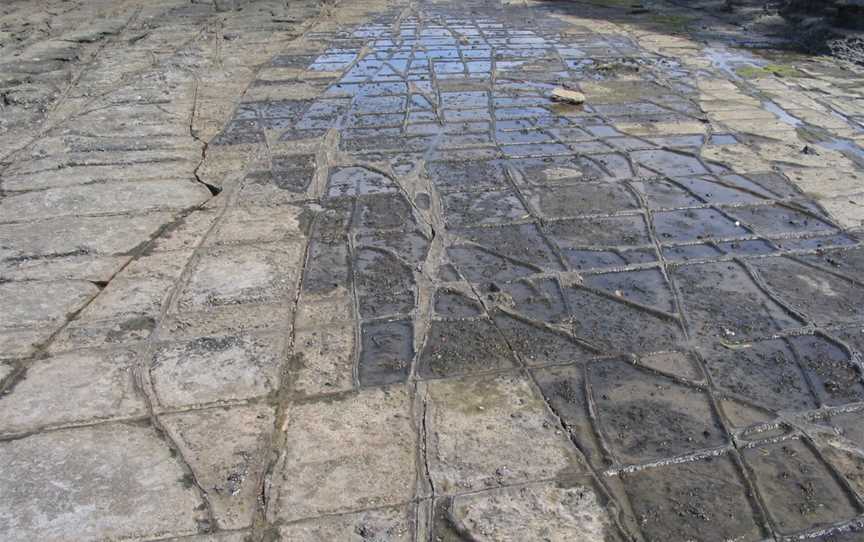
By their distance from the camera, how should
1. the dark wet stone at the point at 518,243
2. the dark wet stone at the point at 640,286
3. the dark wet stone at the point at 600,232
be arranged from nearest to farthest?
the dark wet stone at the point at 640,286
the dark wet stone at the point at 518,243
the dark wet stone at the point at 600,232

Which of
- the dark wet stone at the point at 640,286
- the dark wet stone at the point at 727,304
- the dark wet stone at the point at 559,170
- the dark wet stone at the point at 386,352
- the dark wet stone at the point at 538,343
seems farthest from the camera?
the dark wet stone at the point at 559,170

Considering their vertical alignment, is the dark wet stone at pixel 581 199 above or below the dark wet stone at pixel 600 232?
above

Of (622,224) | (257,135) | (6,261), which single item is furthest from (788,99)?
(6,261)

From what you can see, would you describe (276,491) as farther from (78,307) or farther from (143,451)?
(78,307)

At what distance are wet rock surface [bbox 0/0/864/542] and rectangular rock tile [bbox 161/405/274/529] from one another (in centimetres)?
1

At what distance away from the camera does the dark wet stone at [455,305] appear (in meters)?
4.15

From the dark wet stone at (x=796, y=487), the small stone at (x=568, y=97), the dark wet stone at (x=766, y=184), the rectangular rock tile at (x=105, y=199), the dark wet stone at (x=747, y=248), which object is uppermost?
the small stone at (x=568, y=97)

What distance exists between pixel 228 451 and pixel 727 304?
317 cm

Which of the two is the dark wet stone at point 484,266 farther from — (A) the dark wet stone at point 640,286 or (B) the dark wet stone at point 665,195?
(B) the dark wet stone at point 665,195

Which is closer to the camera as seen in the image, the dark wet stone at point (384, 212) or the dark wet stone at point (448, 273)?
the dark wet stone at point (448, 273)

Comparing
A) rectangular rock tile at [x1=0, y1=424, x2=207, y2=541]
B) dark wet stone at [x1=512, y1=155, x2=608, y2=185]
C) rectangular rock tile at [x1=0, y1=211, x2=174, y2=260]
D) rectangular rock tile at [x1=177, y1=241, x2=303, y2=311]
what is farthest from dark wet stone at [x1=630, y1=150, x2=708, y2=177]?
rectangular rock tile at [x1=0, y1=424, x2=207, y2=541]

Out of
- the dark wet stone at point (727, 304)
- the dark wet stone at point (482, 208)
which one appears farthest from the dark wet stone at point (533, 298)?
the dark wet stone at point (482, 208)

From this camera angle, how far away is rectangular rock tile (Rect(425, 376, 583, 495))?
302cm

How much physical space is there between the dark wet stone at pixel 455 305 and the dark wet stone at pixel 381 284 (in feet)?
0.60
